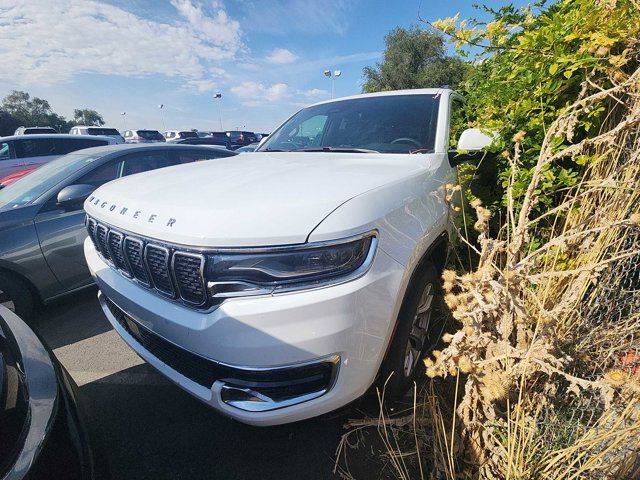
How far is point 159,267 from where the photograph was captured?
1.54 meters

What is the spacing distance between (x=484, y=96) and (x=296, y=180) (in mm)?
1960

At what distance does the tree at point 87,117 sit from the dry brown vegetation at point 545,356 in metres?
80.9

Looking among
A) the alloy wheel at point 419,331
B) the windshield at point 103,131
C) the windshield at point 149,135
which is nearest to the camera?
the alloy wheel at point 419,331

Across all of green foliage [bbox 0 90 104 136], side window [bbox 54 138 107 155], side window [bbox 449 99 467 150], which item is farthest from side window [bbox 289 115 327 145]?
green foliage [bbox 0 90 104 136]

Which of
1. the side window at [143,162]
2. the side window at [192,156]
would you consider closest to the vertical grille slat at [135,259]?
the side window at [143,162]

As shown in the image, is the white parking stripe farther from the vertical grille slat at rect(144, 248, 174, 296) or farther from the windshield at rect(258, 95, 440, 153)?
the windshield at rect(258, 95, 440, 153)

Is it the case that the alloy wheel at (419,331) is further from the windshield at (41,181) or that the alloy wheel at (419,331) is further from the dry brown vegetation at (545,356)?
the windshield at (41,181)

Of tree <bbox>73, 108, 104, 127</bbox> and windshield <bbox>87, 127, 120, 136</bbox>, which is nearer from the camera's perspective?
windshield <bbox>87, 127, 120, 136</bbox>

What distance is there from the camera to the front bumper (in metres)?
1.28

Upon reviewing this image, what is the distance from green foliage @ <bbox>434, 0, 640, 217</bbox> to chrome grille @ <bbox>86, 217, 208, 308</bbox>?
149 centimetres

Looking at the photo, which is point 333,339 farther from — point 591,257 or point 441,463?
point 591,257

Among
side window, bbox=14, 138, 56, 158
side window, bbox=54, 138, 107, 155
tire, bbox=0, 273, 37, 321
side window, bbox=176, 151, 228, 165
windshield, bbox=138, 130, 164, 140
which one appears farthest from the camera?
windshield, bbox=138, 130, 164, 140

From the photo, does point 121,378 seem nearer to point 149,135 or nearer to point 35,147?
point 35,147

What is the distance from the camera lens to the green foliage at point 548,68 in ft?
5.90
